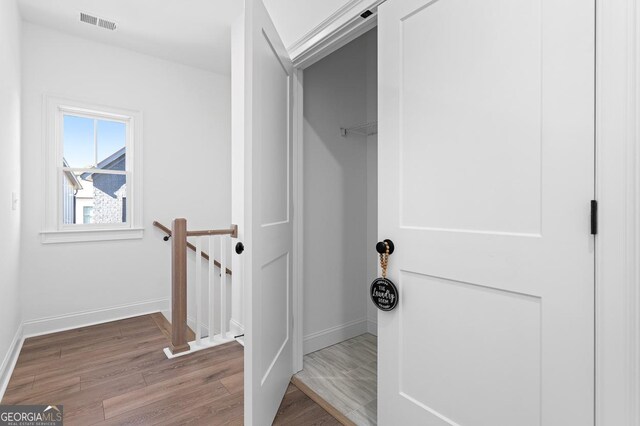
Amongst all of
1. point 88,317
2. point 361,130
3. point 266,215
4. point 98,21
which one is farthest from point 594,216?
point 88,317

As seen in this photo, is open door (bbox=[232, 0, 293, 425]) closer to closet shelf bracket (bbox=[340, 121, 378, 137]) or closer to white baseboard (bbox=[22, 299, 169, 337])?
closet shelf bracket (bbox=[340, 121, 378, 137])

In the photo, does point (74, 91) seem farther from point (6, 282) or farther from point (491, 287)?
point (491, 287)

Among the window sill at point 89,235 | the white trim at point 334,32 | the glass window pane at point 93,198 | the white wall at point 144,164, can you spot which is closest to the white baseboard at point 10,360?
the white wall at point 144,164

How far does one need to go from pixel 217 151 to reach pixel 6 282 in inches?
91.0

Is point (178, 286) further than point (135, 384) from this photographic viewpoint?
Yes

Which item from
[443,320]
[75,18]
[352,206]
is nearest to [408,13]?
[443,320]

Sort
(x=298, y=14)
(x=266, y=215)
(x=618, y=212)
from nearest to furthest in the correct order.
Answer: (x=618, y=212), (x=266, y=215), (x=298, y=14)

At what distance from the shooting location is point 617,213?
2.59 feet

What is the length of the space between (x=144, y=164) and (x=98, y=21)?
4.29 ft

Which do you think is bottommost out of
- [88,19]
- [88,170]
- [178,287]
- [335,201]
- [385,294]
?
[178,287]

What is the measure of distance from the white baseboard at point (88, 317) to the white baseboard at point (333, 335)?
196cm

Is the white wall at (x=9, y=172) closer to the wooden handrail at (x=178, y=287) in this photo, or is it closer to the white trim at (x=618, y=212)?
the wooden handrail at (x=178, y=287)

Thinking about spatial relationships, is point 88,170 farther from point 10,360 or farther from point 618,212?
point 618,212

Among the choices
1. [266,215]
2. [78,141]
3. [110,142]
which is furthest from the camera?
[110,142]
